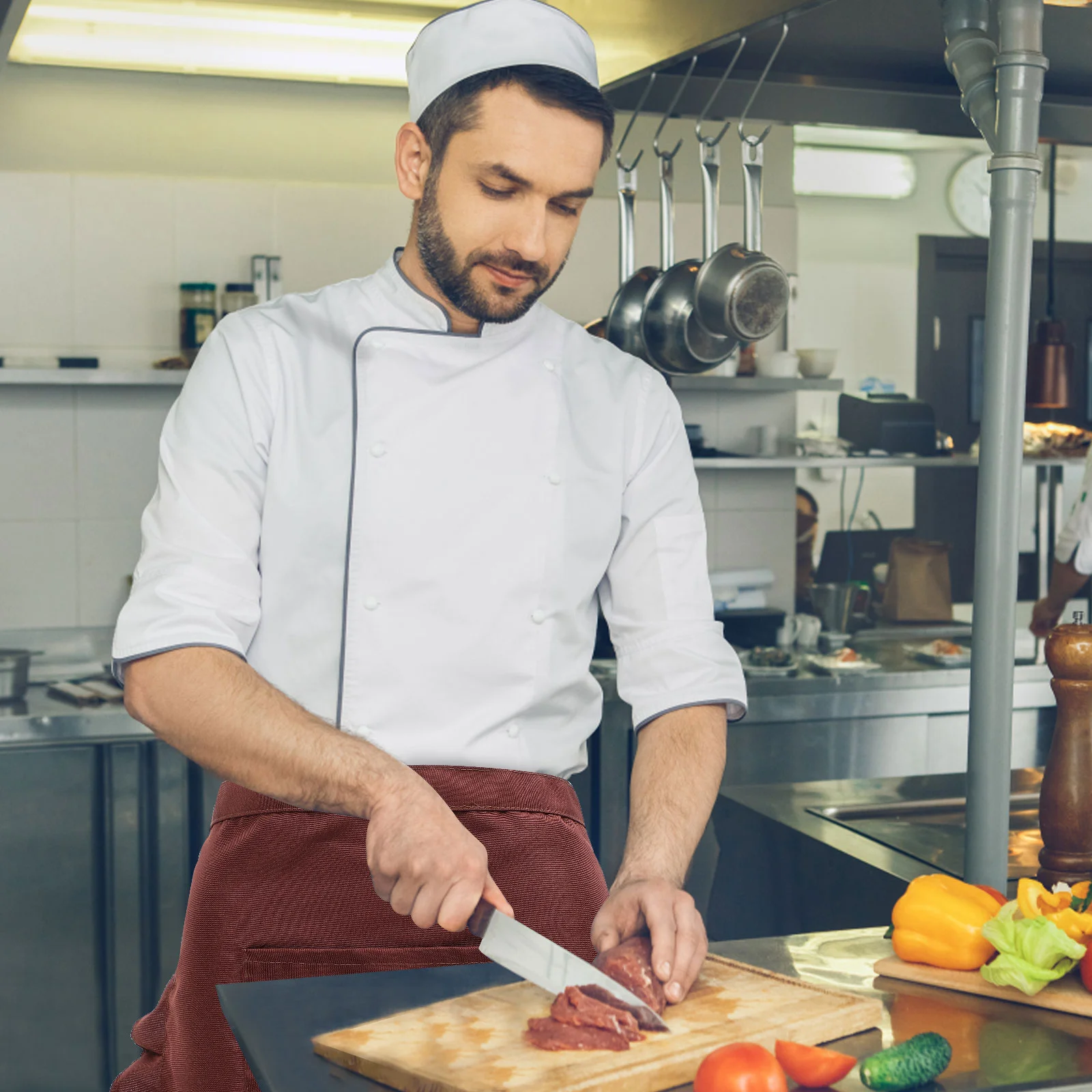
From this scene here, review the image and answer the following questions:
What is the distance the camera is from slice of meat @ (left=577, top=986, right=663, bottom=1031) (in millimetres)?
995

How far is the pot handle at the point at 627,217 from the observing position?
2.84 metres

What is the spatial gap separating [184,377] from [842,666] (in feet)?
5.56

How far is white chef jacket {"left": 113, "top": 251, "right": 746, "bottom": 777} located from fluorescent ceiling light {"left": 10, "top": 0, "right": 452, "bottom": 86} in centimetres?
212

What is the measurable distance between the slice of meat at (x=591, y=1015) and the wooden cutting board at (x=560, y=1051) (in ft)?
0.05

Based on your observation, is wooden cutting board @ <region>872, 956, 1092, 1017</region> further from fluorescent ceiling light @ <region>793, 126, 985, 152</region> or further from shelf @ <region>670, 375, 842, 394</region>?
fluorescent ceiling light @ <region>793, 126, 985, 152</region>

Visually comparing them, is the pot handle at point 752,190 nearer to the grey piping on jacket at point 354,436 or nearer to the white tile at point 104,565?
the grey piping on jacket at point 354,436

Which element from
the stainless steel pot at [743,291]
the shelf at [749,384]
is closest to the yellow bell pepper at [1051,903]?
the stainless steel pot at [743,291]

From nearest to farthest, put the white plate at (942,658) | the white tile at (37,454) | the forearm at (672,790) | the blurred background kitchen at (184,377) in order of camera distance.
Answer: the forearm at (672,790) < the blurred background kitchen at (184,377) < the white tile at (37,454) < the white plate at (942,658)

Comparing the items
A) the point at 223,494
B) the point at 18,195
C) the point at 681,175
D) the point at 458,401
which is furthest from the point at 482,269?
the point at 681,175

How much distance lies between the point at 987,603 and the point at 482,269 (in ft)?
1.99

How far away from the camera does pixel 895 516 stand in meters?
5.92

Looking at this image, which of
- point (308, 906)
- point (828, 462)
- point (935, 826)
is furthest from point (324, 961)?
point (828, 462)

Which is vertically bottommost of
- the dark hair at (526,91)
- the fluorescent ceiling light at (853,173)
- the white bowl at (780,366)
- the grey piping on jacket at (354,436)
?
the grey piping on jacket at (354,436)

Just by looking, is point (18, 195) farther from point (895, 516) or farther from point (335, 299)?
point (895, 516)
